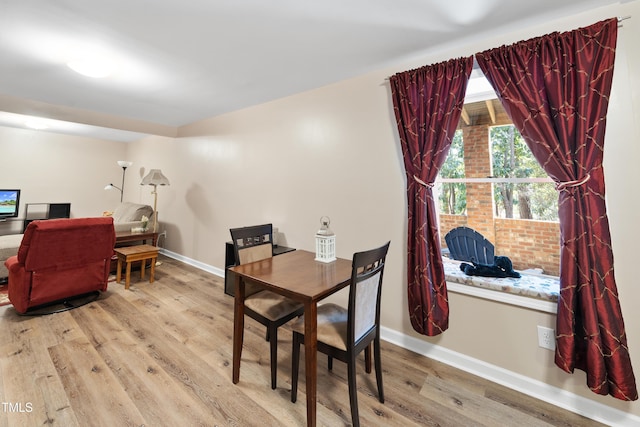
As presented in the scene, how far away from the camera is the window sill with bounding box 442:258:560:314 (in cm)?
161

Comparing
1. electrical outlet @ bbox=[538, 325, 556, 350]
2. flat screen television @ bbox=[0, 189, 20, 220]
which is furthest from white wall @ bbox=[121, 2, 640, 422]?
flat screen television @ bbox=[0, 189, 20, 220]

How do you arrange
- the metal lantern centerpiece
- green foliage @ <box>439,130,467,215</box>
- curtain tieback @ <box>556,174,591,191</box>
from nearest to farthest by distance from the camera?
1. curtain tieback @ <box>556,174,591,191</box>
2. the metal lantern centerpiece
3. green foliage @ <box>439,130,467,215</box>

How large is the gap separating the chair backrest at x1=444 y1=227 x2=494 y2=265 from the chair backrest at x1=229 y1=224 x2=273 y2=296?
1.52 meters

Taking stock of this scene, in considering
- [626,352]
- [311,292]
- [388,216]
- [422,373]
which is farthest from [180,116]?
[626,352]

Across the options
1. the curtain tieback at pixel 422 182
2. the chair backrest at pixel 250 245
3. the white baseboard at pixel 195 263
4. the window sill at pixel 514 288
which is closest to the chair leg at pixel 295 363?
the chair backrest at pixel 250 245

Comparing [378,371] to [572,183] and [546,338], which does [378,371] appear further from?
[572,183]

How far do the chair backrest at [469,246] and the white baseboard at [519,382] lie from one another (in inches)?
28.5

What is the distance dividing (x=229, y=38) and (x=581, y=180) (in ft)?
7.91

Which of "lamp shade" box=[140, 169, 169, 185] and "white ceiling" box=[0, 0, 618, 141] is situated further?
"lamp shade" box=[140, 169, 169, 185]

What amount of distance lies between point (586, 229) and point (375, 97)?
5.61 feet

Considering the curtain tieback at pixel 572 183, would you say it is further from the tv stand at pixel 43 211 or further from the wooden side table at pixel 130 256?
the tv stand at pixel 43 211

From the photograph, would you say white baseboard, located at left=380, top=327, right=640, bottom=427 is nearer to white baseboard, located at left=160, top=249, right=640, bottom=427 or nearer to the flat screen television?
white baseboard, located at left=160, top=249, right=640, bottom=427

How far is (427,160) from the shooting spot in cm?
188

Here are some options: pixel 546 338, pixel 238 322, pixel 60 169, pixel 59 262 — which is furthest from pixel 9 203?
pixel 546 338
